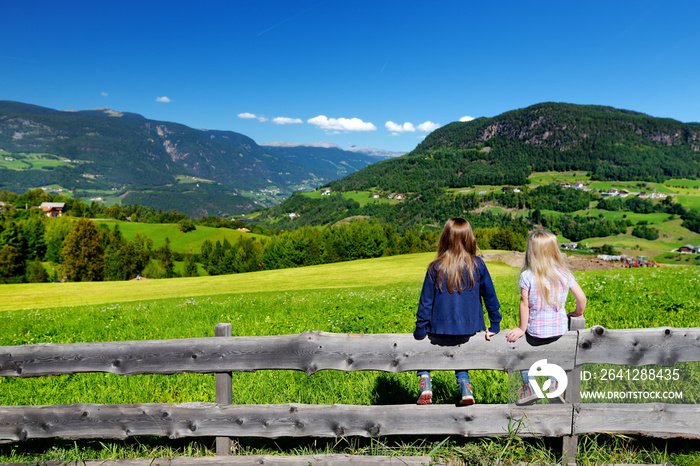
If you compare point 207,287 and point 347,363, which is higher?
point 347,363

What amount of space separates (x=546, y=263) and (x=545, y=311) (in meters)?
0.58

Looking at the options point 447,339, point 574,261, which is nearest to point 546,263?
point 447,339

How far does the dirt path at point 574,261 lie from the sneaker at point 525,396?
3782cm

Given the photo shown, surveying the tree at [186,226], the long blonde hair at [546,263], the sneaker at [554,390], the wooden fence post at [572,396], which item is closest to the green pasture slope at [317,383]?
the wooden fence post at [572,396]

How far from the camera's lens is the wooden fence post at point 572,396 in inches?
158

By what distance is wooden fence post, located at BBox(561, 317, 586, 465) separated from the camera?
4020 mm

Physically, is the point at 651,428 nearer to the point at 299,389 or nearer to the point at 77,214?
the point at 299,389

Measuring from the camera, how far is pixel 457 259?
446cm

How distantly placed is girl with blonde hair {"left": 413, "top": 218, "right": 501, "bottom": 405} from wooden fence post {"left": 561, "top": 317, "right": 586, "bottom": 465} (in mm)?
831

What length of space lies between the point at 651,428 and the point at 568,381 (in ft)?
3.15

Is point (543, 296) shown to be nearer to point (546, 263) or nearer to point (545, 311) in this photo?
point (545, 311)

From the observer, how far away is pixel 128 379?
22.3 feet

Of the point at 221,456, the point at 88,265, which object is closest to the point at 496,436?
the point at 221,456

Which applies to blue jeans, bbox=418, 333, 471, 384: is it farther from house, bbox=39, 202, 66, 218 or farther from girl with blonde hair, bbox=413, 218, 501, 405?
house, bbox=39, 202, 66, 218
